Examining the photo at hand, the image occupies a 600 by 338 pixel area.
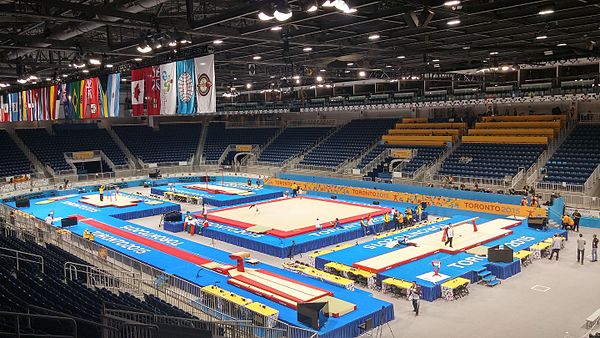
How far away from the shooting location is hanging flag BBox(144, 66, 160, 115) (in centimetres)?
1897

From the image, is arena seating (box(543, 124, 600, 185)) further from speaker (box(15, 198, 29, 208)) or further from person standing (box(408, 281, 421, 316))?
speaker (box(15, 198, 29, 208))

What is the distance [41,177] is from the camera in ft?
144

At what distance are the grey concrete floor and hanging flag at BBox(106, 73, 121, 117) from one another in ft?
43.9

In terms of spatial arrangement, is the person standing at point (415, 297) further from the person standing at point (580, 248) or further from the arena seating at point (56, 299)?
the person standing at point (580, 248)

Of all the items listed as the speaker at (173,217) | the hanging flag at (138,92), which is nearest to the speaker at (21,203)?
the speaker at (173,217)

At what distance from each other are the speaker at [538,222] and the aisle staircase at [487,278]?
839 cm

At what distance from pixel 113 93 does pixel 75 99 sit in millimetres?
3832

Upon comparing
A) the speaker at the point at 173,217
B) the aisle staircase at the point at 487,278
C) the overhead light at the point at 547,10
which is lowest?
the aisle staircase at the point at 487,278

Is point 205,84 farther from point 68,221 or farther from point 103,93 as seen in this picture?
point 68,221

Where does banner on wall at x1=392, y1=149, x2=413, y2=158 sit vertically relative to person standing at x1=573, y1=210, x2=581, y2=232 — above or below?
above

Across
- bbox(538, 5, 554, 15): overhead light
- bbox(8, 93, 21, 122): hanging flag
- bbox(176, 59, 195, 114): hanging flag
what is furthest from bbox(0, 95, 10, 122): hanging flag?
bbox(538, 5, 554, 15): overhead light

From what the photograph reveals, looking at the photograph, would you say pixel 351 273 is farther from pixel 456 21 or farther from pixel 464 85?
pixel 464 85

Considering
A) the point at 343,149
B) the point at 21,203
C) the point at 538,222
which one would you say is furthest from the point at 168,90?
the point at 343,149

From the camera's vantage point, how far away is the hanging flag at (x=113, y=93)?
22.0 metres
